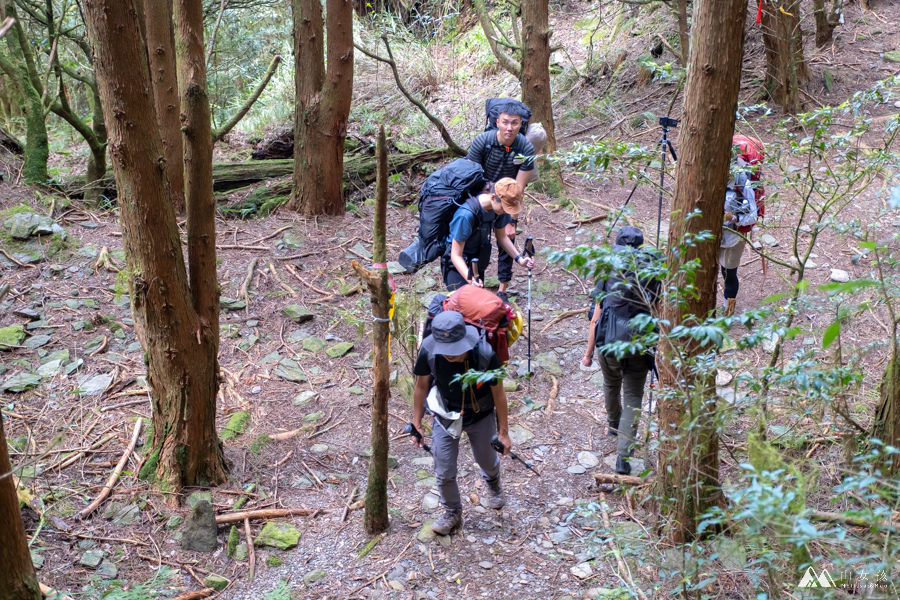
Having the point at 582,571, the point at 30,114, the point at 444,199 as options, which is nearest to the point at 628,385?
the point at 582,571

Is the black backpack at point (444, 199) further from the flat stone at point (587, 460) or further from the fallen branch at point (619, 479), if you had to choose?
the fallen branch at point (619, 479)

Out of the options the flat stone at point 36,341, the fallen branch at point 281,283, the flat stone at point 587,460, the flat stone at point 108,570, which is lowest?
the flat stone at point 108,570

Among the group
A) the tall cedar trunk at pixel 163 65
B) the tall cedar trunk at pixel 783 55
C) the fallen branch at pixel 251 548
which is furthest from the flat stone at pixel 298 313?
the tall cedar trunk at pixel 783 55

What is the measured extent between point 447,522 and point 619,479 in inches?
50.0

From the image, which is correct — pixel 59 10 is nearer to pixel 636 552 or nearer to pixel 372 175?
pixel 372 175

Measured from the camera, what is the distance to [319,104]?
358 inches

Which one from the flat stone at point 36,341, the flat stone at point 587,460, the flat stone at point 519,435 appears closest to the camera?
the flat stone at point 587,460

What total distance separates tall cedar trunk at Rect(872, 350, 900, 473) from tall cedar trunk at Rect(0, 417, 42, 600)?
15.3ft

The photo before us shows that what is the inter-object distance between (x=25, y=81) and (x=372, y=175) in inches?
194

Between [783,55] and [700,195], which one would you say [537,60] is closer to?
[783,55]

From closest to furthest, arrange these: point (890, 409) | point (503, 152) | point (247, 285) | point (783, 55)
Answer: point (890, 409), point (503, 152), point (247, 285), point (783, 55)

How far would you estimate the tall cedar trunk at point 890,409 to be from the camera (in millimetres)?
3896

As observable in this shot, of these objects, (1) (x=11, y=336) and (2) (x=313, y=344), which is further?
(2) (x=313, y=344)

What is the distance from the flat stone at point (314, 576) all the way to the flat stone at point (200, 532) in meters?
0.74
